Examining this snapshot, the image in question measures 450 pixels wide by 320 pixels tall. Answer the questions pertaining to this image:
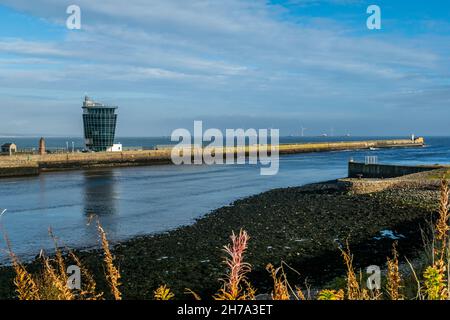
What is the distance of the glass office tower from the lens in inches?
2677

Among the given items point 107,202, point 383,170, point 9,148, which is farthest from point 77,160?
point 383,170

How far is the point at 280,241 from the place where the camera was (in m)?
17.7

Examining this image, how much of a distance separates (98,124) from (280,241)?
55759 mm

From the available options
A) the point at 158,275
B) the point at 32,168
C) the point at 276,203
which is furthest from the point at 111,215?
the point at 32,168

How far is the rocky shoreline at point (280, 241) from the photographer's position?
43.0ft

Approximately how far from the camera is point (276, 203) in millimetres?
28812

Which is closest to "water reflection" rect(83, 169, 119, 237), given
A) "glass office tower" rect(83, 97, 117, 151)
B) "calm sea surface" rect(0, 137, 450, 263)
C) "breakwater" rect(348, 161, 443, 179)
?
"calm sea surface" rect(0, 137, 450, 263)

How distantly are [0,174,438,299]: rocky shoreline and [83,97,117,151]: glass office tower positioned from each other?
1733 inches

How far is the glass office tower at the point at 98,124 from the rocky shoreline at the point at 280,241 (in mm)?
44008

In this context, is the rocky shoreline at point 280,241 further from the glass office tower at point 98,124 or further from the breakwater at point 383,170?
the glass office tower at point 98,124

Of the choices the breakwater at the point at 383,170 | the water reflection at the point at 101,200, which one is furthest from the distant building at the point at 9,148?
the breakwater at the point at 383,170

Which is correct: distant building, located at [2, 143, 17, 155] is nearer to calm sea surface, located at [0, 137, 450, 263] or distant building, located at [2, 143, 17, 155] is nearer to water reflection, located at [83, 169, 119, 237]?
calm sea surface, located at [0, 137, 450, 263]
